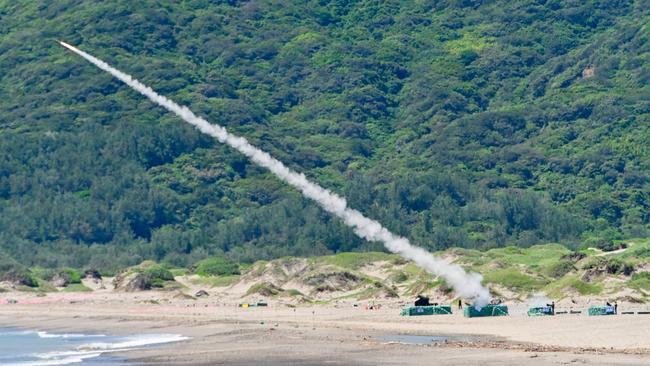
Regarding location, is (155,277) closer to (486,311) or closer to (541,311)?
(486,311)

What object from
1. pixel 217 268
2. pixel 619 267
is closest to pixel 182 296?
pixel 217 268

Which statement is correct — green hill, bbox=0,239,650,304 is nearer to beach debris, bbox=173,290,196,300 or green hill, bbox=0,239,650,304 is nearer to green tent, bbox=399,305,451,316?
beach debris, bbox=173,290,196,300

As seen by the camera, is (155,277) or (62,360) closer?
(62,360)

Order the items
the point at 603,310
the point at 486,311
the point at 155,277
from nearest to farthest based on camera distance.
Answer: the point at 603,310
the point at 486,311
the point at 155,277

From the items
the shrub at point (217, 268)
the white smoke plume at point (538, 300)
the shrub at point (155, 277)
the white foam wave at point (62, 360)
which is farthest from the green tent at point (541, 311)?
the shrub at point (217, 268)

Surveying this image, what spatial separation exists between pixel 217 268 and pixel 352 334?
227 ft

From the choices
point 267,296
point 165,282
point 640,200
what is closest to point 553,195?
point 640,200

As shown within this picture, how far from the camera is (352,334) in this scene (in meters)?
73.8

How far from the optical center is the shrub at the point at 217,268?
461 ft

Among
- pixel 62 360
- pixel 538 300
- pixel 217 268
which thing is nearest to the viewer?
pixel 62 360

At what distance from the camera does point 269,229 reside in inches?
6909

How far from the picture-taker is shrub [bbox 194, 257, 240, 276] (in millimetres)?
140500

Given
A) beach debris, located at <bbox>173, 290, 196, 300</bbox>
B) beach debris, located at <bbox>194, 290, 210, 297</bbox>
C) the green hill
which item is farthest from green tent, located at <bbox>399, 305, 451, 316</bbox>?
beach debris, located at <bbox>194, 290, 210, 297</bbox>

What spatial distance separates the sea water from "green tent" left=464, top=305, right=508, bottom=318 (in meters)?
15.3
